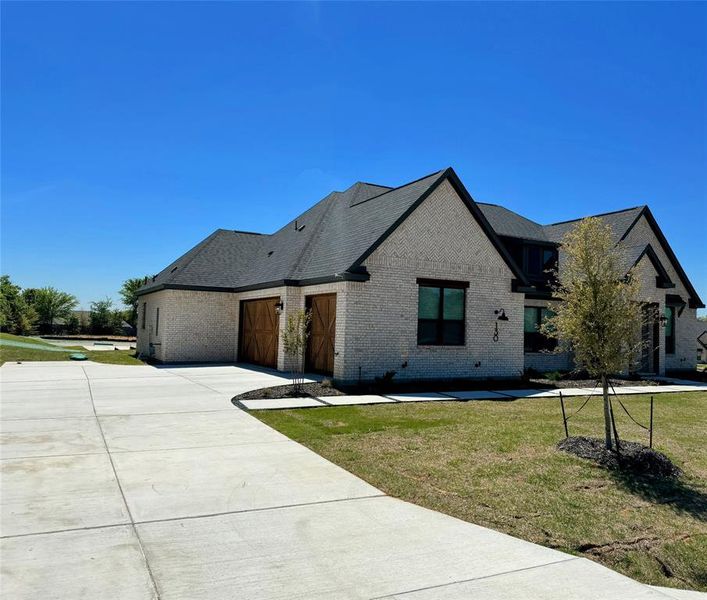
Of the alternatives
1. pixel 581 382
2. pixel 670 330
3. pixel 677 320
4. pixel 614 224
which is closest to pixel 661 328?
pixel 670 330

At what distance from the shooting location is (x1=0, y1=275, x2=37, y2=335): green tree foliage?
1658 inches

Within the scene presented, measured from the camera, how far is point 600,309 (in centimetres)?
746

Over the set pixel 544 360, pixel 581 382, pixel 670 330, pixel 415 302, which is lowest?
pixel 581 382

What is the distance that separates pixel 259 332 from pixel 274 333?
1722 millimetres

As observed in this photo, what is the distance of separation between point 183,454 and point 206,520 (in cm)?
252

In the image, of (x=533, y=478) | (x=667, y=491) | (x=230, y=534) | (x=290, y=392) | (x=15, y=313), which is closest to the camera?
(x=230, y=534)

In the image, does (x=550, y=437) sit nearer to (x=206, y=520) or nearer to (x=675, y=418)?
(x=675, y=418)

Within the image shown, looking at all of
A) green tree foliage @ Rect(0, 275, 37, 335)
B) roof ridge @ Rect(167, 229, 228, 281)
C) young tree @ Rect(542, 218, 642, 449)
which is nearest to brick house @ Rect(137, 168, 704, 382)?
roof ridge @ Rect(167, 229, 228, 281)

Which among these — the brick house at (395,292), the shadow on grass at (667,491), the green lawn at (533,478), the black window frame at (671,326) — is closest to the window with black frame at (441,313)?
the brick house at (395,292)

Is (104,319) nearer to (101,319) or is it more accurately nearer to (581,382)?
(101,319)

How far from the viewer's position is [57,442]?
24.8 feet

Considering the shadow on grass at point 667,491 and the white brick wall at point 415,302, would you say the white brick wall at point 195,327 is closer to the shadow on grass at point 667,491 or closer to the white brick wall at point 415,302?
the white brick wall at point 415,302

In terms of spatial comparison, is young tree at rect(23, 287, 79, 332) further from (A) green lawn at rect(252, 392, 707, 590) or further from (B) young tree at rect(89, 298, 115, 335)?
(A) green lawn at rect(252, 392, 707, 590)

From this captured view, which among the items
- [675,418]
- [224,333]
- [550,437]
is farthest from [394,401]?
[224,333]
